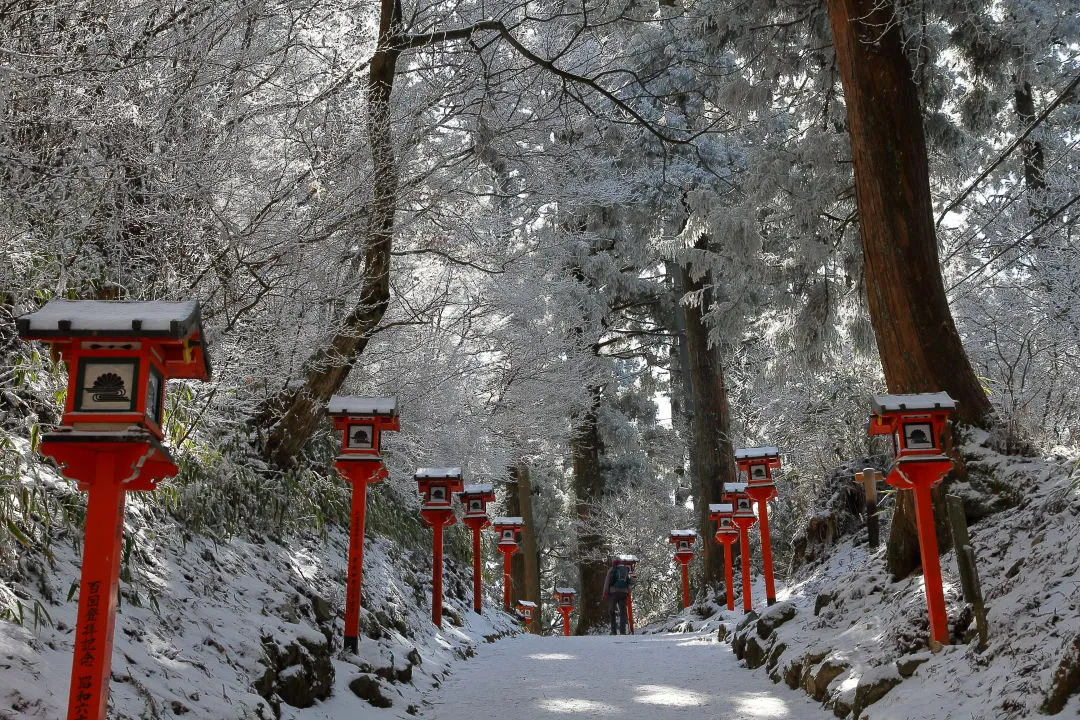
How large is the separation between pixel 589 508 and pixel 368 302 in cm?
1383

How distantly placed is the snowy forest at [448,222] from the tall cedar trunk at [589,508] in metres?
5.93

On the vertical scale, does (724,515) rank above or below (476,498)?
below

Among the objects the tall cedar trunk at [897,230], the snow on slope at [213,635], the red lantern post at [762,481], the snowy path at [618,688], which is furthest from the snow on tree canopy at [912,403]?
the red lantern post at [762,481]

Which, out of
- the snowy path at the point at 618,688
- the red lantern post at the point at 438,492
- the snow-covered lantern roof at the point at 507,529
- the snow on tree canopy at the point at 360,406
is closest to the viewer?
the snowy path at the point at 618,688

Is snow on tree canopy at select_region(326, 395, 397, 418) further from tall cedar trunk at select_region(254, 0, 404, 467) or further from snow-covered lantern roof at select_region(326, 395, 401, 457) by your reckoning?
tall cedar trunk at select_region(254, 0, 404, 467)

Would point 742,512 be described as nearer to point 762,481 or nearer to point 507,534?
point 762,481

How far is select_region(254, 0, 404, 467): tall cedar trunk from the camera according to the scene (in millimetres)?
6234

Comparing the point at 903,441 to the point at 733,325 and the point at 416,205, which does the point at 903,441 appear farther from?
the point at 733,325

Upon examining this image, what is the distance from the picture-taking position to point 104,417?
3260mm

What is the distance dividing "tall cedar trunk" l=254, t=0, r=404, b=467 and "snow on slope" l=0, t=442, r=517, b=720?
1.07 meters

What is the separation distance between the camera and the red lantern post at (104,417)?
3170mm

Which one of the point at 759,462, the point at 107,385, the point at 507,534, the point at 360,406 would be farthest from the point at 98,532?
the point at 507,534

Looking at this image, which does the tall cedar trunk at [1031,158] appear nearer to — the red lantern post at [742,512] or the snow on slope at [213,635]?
the red lantern post at [742,512]

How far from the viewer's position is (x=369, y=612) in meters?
7.65
